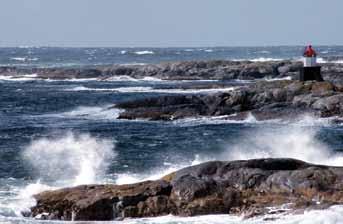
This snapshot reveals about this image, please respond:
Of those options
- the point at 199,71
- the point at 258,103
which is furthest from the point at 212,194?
the point at 199,71

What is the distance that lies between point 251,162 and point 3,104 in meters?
43.6

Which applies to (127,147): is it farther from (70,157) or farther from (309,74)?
(309,74)

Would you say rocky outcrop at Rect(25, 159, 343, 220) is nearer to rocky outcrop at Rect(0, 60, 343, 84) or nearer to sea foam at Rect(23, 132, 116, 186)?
sea foam at Rect(23, 132, 116, 186)

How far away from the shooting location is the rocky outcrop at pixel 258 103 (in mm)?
46094

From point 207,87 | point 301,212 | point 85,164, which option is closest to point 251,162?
point 301,212

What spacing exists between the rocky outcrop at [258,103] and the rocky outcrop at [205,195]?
2390 centimetres

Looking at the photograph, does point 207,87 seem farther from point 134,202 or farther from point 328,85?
point 134,202

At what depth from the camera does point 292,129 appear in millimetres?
41562

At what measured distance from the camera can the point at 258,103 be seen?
4919 cm

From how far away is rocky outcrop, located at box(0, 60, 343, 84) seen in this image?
94750 mm

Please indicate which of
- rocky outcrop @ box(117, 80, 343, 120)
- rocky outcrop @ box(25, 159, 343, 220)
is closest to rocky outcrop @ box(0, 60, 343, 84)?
rocky outcrop @ box(117, 80, 343, 120)

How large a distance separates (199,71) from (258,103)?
52102 mm

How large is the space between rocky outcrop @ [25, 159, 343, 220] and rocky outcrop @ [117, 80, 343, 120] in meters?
23.9

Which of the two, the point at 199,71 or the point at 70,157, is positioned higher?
the point at 70,157
